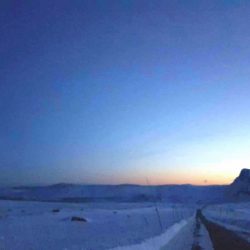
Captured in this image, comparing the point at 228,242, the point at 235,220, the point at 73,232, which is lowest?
the point at 228,242

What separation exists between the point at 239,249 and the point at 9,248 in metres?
15.2

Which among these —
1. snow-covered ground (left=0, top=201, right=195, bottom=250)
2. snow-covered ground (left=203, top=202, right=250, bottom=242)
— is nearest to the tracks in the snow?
snow-covered ground (left=203, top=202, right=250, bottom=242)

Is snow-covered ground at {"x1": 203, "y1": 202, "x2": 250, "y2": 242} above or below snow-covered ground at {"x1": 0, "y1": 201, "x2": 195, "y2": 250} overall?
above

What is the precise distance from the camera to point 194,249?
2503 cm

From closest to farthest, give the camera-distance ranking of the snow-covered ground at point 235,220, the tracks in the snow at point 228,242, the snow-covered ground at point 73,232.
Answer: the snow-covered ground at point 73,232
the tracks in the snow at point 228,242
the snow-covered ground at point 235,220

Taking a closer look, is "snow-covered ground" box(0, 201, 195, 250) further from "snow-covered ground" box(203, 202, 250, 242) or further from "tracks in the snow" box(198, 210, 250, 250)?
"snow-covered ground" box(203, 202, 250, 242)

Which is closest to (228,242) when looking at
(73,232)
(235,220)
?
(73,232)

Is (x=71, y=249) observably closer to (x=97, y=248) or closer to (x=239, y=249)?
(x=97, y=248)

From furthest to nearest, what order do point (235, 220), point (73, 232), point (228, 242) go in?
point (235, 220)
point (228, 242)
point (73, 232)

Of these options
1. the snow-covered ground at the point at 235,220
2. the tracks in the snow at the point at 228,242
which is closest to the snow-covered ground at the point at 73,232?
the tracks in the snow at the point at 228,242

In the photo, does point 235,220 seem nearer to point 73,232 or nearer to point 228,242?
point 228,242

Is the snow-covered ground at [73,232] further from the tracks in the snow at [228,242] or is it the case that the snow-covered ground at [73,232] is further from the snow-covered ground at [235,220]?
the snow-covered ground at [235,220]

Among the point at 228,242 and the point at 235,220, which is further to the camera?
the point at 235,220

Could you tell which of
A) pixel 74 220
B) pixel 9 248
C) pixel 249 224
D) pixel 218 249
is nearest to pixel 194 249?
pixel 218 249
